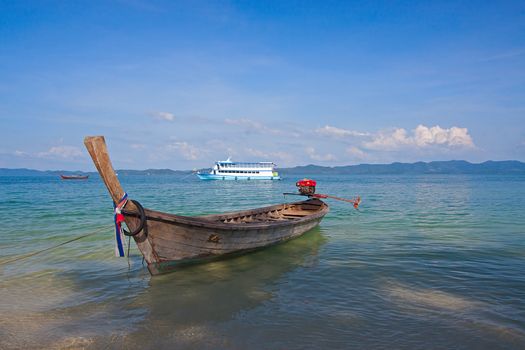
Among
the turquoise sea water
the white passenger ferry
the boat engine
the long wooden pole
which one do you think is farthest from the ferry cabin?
the long wooden pole

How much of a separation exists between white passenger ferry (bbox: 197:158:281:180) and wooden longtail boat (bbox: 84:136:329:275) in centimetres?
8436

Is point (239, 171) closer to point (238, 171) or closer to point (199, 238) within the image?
point (238, 171)

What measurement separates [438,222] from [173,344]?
60.4 feet

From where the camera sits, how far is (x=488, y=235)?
51.3 feet

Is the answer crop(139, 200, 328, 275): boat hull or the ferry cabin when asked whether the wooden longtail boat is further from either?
the ferry cabin

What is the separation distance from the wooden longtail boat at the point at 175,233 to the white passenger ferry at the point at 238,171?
84359 mm

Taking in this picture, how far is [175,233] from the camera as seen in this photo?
8742mm

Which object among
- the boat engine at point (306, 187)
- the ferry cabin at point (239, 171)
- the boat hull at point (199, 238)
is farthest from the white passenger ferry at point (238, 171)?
the boat hull at point (199, 238)

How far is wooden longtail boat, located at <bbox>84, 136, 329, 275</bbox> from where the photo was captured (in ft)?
25.2

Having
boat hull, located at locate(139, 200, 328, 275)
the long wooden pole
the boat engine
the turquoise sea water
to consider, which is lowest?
the turquoise sea water

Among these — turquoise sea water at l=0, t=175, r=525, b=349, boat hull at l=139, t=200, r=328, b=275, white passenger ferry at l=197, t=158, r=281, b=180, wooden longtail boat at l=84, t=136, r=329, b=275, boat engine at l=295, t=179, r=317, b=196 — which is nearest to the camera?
turquoise sea water at l=0, t=175, r=525, b=349

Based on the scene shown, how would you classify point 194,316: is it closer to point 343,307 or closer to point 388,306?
point 343,307

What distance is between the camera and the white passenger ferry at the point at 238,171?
96.1 metres

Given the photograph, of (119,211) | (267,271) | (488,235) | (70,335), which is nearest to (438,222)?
(488,235)
